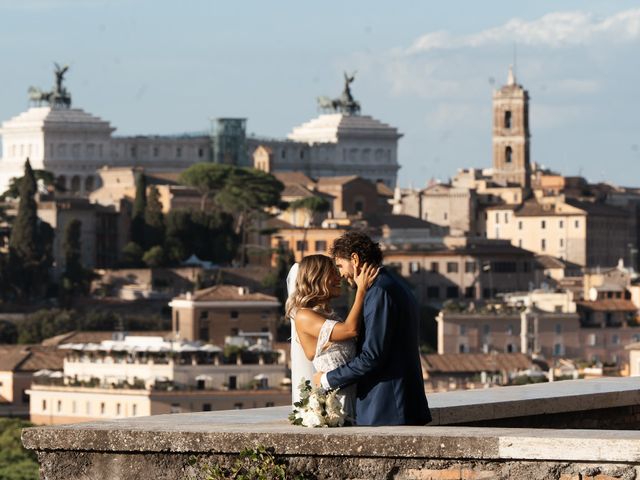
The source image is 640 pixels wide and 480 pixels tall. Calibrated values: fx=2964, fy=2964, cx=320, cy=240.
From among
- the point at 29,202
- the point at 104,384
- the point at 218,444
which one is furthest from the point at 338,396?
the point at 29,202

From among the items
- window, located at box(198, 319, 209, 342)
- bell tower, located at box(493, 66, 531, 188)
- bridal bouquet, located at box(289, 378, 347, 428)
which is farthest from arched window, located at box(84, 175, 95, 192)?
bridal bouquet, located at box(289, 378, 347, 428)

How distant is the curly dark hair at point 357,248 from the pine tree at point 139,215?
95729 millimetres

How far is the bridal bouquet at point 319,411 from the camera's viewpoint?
8.35 metres

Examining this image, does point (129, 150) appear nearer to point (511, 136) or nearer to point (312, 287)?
point (511, 136)

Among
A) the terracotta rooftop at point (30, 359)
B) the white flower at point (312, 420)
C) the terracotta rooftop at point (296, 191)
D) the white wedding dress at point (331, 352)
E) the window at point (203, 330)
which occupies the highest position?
the terracotta rooftop at point (296, 191)

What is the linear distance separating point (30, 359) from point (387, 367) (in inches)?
2683

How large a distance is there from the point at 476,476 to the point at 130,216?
101m

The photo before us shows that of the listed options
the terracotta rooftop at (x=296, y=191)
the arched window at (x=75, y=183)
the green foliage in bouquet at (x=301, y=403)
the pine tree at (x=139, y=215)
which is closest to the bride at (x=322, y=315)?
the green foliage in bouquet at (x=301, y=403)

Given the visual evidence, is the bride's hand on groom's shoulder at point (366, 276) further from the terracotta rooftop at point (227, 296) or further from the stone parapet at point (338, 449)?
the terracotta rooftop at point (227, 296)

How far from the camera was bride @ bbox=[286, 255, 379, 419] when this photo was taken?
892cm

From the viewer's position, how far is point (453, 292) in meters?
105

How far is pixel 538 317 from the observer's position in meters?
87.5

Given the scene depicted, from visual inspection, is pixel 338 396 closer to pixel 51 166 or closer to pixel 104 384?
pixel 104 384

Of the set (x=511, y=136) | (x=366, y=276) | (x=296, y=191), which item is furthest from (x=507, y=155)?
(x=366, y=276)
